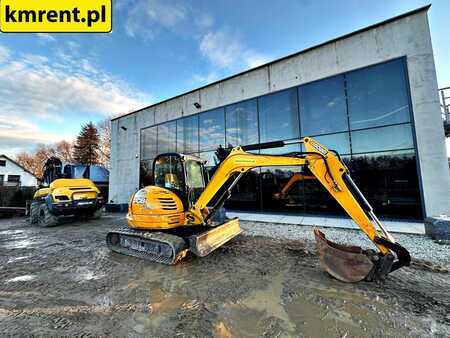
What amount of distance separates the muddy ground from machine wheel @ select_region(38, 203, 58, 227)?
13.2ft

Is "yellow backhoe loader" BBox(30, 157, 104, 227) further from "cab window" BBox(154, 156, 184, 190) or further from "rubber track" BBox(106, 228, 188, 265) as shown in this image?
"cab window" BBox(154, 156, 184, 190)

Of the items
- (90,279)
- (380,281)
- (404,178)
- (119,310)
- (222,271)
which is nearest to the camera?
(119,310)

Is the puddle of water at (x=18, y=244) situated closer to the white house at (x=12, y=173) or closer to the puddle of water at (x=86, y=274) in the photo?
the puddle of water at (x=86, y=274)

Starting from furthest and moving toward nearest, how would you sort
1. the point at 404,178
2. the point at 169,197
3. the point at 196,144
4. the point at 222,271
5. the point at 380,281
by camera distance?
1. the point at 196,144
2. the point at 404,178
3. the point at 169,197
4. the point at 222,271
5. the point at 380,281

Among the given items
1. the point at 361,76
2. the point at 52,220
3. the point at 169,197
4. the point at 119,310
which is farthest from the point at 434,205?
the point at 52,220

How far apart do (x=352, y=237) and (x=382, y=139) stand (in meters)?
4.16

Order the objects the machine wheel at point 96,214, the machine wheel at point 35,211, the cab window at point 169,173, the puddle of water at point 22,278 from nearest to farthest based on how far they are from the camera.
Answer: the puddle of water at point 22,278, the cab window at point 169,173, the machine wheel at point 35,211, the machine wheel at point 96,214

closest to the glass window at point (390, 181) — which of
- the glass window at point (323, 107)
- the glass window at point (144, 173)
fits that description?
the glass window at point (323, 107)

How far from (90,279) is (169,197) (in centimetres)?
198

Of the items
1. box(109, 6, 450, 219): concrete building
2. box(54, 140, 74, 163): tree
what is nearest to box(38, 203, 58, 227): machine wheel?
box(109, 6, 450, 219): concrete building

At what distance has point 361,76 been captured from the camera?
8078 millimetres

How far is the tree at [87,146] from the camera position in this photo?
32844mm

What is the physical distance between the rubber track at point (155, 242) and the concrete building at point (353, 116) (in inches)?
252

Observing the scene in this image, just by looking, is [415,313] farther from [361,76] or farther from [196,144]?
[196,144]
